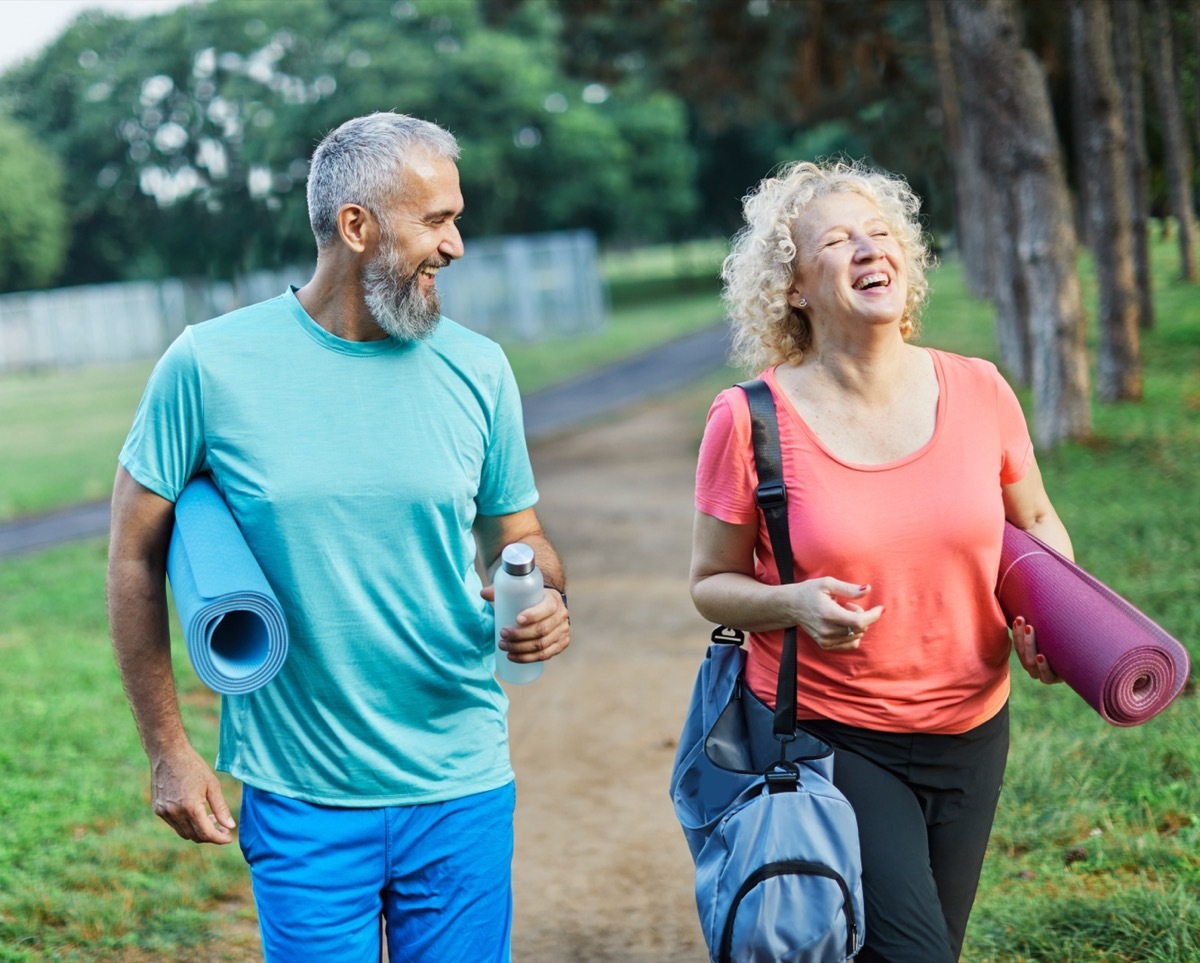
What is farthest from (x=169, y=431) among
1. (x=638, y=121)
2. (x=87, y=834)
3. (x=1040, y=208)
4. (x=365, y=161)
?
(x=638, y=121)

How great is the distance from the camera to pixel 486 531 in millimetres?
2938

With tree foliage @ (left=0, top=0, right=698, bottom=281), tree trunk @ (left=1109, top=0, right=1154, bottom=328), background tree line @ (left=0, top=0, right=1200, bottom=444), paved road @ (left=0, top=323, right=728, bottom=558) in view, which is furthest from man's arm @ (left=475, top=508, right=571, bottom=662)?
tree trunk @ (left=1109, top=0, right=1154, bottom=328)

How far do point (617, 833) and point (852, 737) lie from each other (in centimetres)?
281

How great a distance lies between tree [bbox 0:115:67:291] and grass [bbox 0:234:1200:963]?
91.1ft

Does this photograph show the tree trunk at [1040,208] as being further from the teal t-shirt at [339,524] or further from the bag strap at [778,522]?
the teal t-shirt at [339,524]

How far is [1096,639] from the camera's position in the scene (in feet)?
8.65

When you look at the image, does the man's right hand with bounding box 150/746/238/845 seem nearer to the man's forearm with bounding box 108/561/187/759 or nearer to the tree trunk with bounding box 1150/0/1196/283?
the man's forearm with bounding box 108/561/187/759

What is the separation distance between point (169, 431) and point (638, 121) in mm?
45605

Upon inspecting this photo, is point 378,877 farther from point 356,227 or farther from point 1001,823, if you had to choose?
point 1001,823

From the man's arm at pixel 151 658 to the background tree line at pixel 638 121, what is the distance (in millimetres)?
3365

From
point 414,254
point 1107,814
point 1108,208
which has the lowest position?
point 1107,814

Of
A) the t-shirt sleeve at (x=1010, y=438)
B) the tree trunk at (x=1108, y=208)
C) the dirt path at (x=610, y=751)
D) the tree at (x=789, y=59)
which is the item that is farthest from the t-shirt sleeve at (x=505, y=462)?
the tree at (x=789, y=59)

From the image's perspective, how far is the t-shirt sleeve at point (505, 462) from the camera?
9.29 feet

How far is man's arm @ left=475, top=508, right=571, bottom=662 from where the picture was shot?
→ 2.68 m
